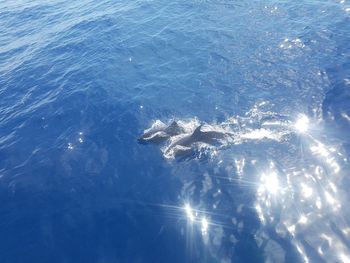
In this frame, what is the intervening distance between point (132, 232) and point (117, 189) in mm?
3239

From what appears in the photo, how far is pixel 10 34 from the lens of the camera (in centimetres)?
3881

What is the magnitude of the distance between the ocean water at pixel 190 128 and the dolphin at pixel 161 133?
0.47 m

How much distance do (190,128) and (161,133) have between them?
208 centimetres

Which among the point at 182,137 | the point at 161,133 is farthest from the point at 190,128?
the point at 161,133

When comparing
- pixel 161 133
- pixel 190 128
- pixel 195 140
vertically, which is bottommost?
pixel 190 128

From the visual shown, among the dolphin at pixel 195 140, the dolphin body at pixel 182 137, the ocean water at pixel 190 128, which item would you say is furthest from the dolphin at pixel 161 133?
the dolphin at pixel 195 140

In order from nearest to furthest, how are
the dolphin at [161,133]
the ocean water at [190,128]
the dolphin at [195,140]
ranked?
the ocean water at [190,128], the dolphin at [195,140], the dolphin at [161,133]

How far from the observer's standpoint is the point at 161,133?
870 inches

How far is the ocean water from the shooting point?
16641 mm

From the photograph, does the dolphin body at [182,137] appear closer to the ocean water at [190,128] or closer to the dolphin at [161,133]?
the dolphin at [161,133]

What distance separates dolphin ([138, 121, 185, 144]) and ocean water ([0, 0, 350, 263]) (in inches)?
18.7

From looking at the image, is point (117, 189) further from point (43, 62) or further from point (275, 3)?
point (275, 3)

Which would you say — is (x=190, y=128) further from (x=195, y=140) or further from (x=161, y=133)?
(x=161, y=133)

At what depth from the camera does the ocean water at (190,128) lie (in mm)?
16641
